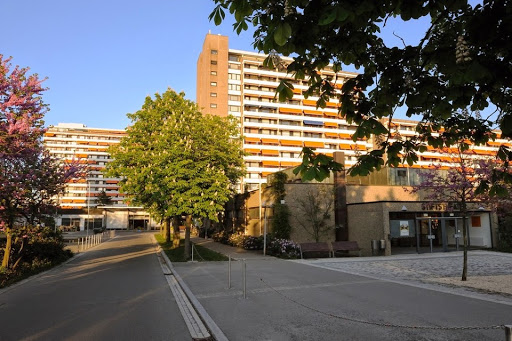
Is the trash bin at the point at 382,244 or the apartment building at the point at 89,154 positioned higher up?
the apartment building at the point at 89,154

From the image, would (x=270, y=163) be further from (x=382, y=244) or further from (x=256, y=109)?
(x=382, y=244)

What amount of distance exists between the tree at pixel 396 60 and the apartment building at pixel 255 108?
6077cm

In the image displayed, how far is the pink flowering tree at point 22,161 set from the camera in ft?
38.9

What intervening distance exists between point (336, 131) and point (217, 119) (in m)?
56.7

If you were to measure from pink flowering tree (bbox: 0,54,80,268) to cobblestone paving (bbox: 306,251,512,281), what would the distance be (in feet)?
38.8

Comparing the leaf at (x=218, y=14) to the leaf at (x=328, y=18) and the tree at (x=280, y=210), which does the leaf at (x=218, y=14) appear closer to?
the leaf at (x=328, y=18)

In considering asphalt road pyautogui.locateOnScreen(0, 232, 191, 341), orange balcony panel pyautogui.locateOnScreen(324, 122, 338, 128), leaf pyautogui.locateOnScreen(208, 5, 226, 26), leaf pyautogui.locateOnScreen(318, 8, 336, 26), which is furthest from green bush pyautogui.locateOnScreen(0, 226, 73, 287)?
orange balcony panel pyautogui.locateOnScreen(324, 122, 338, 128)

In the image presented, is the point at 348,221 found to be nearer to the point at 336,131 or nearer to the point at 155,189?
the point at 155,189

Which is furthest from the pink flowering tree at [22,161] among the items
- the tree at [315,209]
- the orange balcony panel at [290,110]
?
the orange balcony panel at [290,110]

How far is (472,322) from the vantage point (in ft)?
22.4

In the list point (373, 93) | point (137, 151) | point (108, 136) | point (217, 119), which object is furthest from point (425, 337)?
point (108, 136)

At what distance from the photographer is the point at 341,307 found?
803 cm

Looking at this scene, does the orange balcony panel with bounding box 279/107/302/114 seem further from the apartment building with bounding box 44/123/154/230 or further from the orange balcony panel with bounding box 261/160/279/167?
the apartment building with bounding box 44/123/154/230

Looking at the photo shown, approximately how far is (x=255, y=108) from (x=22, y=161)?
58.2m
